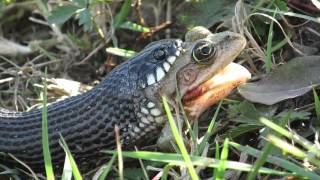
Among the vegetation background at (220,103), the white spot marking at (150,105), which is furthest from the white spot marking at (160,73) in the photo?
the vegetation background at (220,103)

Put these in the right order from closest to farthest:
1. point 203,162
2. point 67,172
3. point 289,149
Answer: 1. point 289,149
2. point 203,162
3. point 67,172

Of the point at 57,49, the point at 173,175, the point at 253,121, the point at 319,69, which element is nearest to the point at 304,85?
the point at 319,69

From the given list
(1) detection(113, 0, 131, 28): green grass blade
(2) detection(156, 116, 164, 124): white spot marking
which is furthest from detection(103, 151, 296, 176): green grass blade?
(1) detection(113, 0, 131, 28): green grass blade

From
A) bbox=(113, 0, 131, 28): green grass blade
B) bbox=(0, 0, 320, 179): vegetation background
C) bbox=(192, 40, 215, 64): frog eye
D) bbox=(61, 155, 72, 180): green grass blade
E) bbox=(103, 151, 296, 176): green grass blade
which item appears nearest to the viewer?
bbox=(103, 151, 296, 176): green grass blade

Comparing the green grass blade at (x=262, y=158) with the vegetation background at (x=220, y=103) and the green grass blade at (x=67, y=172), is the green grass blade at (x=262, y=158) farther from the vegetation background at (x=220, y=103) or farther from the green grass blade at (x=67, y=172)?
the green grass blade at (x=67, y=172)

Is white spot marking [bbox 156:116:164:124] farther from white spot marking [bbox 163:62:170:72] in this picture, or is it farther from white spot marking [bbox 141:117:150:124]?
white spot marking [bbox 163:62:170:72]

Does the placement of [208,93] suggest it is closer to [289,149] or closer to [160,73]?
[160,73]

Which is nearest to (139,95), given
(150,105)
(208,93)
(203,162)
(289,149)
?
(150,105)
